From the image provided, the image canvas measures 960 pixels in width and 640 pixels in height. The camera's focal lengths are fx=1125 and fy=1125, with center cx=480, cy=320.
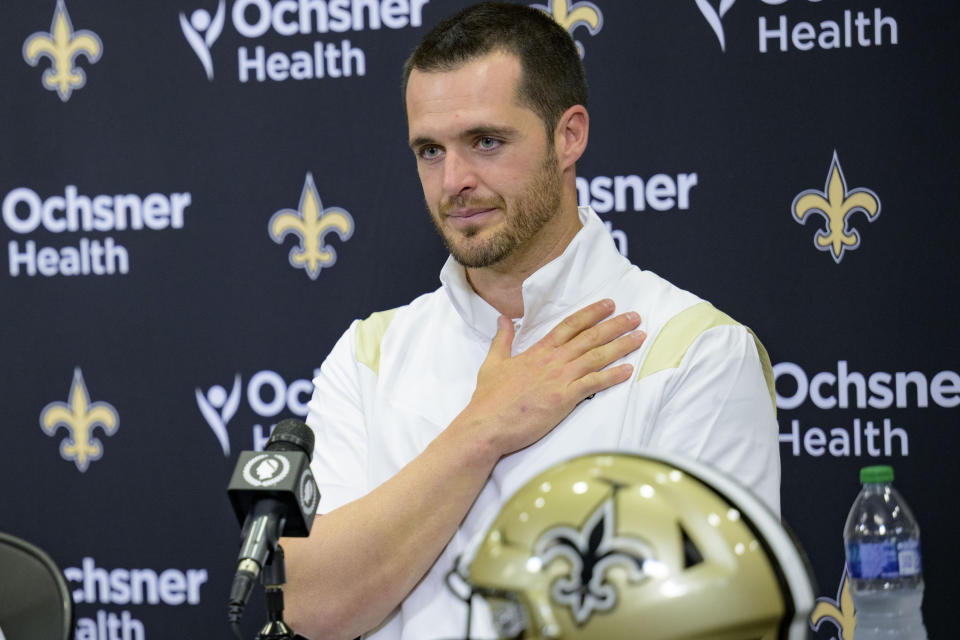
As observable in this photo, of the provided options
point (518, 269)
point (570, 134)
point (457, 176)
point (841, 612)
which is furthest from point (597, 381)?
point (841, 612)

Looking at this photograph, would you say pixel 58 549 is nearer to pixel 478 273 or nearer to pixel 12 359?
pixel 12 359

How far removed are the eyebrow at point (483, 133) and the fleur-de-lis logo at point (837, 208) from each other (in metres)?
0.99

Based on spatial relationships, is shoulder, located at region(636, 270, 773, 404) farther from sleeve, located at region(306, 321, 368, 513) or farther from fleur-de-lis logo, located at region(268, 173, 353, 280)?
fleur-de-lis logo, located at region(268, 173, 353, 280)

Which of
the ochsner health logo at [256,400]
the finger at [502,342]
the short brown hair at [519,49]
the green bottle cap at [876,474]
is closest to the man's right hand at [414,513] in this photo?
the finger at [502,342]

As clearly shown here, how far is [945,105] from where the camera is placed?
8.51 feet

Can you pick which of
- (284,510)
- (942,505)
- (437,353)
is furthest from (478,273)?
(942,505)

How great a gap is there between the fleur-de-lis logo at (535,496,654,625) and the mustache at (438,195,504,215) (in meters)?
1.08

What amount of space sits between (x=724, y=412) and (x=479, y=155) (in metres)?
0.61

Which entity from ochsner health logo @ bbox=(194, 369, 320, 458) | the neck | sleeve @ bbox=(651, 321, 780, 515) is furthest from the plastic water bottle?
ochsner health logo @ bbox=(194, 369, 320, 458)

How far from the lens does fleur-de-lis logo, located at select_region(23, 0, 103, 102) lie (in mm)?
3002

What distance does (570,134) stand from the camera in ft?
6.89

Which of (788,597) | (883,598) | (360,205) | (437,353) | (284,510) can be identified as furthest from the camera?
(360,205)

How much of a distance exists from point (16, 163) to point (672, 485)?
2.58 meters

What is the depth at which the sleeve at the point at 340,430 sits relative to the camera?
6.35 feet
